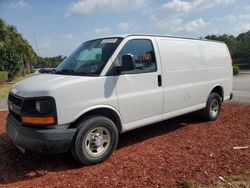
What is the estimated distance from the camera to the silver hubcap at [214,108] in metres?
7.56

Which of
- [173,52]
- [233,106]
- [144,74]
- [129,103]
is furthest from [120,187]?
[233,106]

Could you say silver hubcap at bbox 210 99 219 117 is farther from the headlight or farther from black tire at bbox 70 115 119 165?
the headlight

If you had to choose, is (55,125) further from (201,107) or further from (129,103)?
(201,107)

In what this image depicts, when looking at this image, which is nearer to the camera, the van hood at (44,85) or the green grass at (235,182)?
the green grass at (235,182)

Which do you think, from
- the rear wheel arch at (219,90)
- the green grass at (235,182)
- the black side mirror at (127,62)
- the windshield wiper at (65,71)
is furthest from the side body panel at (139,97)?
the rear wheel arch at (219,90)

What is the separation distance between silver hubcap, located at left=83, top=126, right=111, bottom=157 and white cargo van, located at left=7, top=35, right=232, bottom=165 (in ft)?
0.05

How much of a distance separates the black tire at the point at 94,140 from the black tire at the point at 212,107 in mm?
3154

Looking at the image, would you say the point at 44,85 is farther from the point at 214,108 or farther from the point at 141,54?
the point at 214,108

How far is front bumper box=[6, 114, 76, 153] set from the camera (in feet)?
14.3

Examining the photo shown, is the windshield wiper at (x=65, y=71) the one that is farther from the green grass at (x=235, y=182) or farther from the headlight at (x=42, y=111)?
the green grass at (x=235, y=182)

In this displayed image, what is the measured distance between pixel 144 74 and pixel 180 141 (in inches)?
62.1

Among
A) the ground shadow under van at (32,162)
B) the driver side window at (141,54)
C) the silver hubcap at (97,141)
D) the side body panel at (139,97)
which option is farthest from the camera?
the driver side window at (141,54)

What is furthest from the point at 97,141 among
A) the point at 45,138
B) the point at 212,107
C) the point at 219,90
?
the point at 219,90

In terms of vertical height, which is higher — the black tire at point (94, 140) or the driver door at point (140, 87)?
the driver door at point (140, 87)
